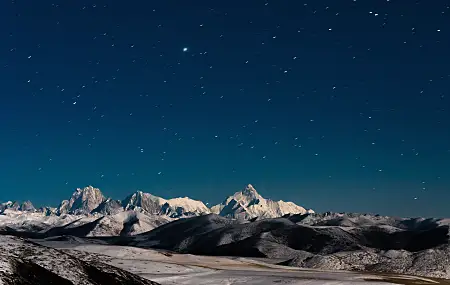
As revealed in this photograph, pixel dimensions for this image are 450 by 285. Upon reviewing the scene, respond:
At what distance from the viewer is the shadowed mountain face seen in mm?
35188

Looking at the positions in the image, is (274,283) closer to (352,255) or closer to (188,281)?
(188,281)

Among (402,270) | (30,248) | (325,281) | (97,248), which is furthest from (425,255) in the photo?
(30,248)

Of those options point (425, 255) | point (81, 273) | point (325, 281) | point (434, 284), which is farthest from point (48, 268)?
point (425, 255)

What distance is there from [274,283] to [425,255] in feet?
434

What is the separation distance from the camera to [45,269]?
127 feet

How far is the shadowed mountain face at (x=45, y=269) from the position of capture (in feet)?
115

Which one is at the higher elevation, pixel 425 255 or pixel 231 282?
pixel 425 255

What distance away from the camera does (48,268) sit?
39.7 metres

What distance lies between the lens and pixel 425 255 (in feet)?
591

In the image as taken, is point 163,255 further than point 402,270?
No

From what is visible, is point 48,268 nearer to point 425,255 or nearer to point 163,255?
point 163,255

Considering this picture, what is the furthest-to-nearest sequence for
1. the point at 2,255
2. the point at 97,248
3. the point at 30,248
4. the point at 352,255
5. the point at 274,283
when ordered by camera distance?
the point at 352,255 → the point at 97,248 → the point at 274,283 → the point at 30,248 → the point at 2,255

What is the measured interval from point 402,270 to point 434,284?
8237 centimetres

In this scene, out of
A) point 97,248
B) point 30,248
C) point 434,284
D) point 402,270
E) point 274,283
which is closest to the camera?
point 30,248
